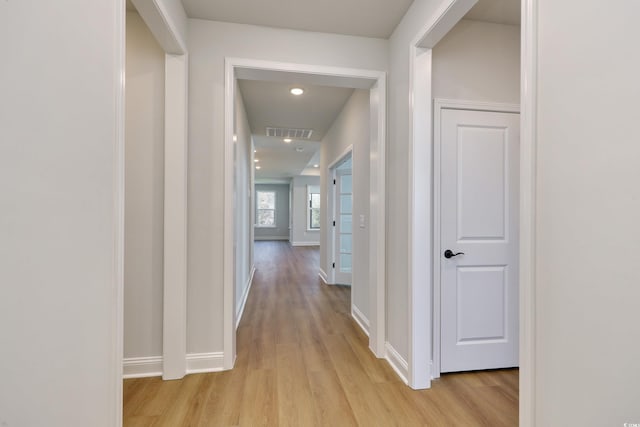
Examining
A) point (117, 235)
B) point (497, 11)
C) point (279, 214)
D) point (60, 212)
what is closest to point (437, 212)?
point (497, 11)

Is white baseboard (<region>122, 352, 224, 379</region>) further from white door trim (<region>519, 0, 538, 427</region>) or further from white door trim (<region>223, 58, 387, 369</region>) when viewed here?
white door trim (<region>519, 0, 538, 427</region>)

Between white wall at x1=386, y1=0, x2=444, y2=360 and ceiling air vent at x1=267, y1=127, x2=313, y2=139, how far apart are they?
2.72m

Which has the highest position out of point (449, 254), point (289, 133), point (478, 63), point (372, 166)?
point (289, 133)

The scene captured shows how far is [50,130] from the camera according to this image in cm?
80

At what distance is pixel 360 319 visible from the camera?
313cm

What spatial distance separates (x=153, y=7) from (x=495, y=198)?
8.26 ft

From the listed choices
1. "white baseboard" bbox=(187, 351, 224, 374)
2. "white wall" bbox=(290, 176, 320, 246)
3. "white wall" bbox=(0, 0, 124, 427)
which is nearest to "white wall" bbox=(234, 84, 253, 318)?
"white baseboard" bbox=(187, 351, 224, 374)

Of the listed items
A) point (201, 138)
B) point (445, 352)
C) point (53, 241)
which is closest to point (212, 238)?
point (201, 138)

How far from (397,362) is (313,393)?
0.68 meters

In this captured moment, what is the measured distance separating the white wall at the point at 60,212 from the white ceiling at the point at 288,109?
2.39 metres

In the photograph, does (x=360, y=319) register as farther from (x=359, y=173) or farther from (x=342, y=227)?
(x=342, y=227)

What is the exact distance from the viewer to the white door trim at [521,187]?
106 centimetres

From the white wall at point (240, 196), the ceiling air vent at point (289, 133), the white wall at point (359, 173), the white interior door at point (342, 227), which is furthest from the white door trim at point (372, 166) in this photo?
the ceiling air vent at point (289, 133)

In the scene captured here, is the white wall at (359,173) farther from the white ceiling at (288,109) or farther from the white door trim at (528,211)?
the white door trim at (528,211)
